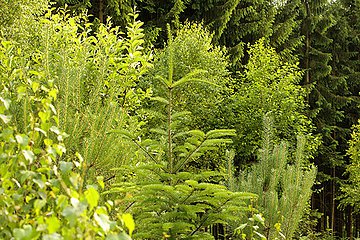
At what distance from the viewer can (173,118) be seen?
364 cm

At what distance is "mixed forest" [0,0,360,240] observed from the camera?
79.6 inches

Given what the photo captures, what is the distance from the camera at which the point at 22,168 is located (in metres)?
2.04

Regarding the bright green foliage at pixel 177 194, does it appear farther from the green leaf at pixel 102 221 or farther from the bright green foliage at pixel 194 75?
the bright green foliage at pixel 194 75

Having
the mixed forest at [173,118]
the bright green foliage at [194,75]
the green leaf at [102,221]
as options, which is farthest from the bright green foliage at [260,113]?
the green leaf at [102,221]

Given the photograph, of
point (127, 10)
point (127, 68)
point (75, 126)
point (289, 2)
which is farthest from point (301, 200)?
point (289, 2)

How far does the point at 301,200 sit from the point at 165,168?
2.37 meters

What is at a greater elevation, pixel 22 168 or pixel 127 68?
pixel 127 68

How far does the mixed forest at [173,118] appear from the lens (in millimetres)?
2021

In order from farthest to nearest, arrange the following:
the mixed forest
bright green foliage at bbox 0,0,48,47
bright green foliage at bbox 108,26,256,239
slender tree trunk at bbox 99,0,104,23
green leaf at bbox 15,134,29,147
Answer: slender tree trunk at bbox 99,0,104,23, bright green foliage at bbox 0,0,48,47, bright green foliage at bbox 108,26,256,239, the mixed forest, green leaf at bbox 15,134,29,147

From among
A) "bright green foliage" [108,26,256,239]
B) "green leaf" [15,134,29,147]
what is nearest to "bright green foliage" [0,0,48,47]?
"bright green foliage" [108,26,256,239]

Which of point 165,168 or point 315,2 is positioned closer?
point 165,168

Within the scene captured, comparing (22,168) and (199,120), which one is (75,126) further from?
(199,120)

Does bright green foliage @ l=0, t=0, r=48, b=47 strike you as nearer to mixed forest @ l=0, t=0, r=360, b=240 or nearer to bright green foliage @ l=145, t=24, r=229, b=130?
mixed forest @ l=0, t=0, r=360, b=240

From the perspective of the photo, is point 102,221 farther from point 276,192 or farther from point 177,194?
point 276,192
